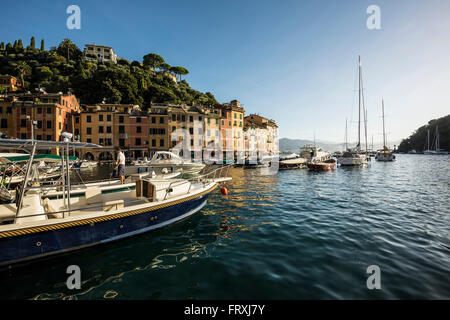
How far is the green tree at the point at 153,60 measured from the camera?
244 ft

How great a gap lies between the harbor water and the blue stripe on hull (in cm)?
30

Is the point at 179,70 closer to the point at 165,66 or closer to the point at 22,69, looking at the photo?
the point at 165,66

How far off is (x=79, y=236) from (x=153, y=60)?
8536 centimetres

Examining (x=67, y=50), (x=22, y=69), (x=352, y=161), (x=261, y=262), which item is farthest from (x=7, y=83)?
(x=352, y=161)

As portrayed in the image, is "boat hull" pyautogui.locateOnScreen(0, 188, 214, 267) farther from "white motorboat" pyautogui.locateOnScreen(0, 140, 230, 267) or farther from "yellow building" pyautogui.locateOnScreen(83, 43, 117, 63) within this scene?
"yellow building" pyautogui.locateOnScreen(83, 43, 117, 63)

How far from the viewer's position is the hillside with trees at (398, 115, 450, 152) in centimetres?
9912

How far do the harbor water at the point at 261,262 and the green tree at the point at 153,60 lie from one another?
83449mm

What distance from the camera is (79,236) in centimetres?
518

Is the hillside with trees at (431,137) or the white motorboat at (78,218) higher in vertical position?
the hillside with trees at (431,137)

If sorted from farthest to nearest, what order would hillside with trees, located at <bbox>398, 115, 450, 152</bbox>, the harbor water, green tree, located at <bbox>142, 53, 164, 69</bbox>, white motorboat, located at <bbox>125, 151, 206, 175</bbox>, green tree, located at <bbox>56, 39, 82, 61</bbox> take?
hillside with trees, located at <bbox>398, 115, 450, 152</bbox> → green tree, located at <bbox>142, 53, 164, 69</bbox> → green tree, located at <bbox>56, 39, 82, 61</bbox> → white motorboat, located at <bbox>125, 151, 206, 175</bbox> → the harbor water

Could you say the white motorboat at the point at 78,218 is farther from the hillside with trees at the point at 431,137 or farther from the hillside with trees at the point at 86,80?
the hillside with trees at the point at 431,137

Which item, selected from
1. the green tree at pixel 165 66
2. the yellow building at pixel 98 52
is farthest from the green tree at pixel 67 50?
the green tree at pixel 165 66

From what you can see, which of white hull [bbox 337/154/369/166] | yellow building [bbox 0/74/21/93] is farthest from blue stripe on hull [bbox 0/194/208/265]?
yellow building [bbox 0/74/21/93]

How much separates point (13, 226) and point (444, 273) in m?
10.5
